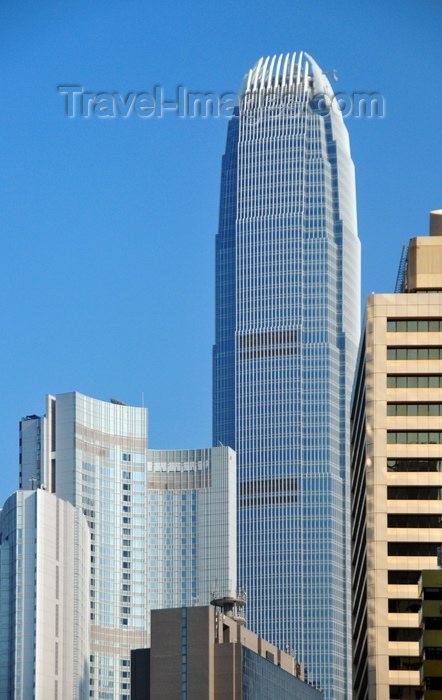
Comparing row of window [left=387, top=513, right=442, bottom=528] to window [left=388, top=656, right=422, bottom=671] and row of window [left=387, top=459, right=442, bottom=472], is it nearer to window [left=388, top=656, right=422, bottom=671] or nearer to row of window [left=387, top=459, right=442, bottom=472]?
row of window [left=387, top=459, right=442, bottom=472]

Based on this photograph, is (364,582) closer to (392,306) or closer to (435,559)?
(435,559)

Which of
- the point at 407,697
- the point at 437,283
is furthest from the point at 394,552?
the point at 437,283

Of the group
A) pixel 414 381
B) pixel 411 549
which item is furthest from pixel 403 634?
pixel 414 381

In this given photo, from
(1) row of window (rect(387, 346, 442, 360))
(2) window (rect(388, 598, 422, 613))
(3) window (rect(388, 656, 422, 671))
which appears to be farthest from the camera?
(1) row of window (rect(387, 346, 442, 360))

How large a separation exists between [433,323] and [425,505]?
16.5m

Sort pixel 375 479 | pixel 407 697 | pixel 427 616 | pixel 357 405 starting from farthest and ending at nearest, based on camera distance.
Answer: pixel 357 405 → pixel 375 479 → pixel 407 697 → pixel 427 616

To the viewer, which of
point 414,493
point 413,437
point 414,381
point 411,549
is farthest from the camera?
point 414,381

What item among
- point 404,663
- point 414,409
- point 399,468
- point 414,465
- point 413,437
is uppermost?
point 414,409

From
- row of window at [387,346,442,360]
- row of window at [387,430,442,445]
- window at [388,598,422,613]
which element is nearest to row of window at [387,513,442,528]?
row of window at [387,430,442,445]

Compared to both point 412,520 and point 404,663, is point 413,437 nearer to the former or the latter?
point 412,520

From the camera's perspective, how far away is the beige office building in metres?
152

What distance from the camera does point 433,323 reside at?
164 metres

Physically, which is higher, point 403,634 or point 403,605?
point 403,605

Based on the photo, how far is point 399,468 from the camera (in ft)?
523
